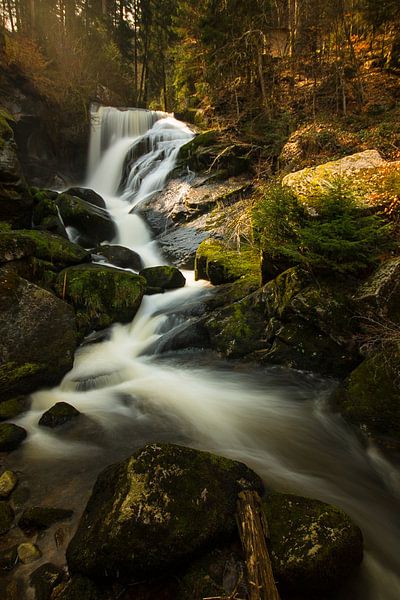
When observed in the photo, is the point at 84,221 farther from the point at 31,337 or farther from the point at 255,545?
the point at 255,545

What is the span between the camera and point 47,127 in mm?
18578

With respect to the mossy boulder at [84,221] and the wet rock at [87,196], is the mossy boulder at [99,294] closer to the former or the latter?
the mossy boulder at [84,221]

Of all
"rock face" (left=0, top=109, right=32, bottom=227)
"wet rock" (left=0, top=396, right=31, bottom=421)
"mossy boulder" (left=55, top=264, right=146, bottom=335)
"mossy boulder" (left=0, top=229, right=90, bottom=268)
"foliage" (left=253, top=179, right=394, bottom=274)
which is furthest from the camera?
"rock face" (left=0, top=109, right=32, bottom=227)

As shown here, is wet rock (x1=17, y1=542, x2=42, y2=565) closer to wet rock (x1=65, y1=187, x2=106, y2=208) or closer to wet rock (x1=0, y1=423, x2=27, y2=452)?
wet rock (x1=0, y1=423, x2=27, y2=452)

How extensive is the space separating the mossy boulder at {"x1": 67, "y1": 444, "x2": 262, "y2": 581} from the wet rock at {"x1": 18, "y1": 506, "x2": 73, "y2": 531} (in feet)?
1.12

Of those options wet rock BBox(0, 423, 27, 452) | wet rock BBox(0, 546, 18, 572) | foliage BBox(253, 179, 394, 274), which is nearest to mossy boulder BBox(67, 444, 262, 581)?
wet rock BBox(0, 546, 18, 572)

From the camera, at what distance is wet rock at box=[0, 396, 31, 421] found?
16.3 ft

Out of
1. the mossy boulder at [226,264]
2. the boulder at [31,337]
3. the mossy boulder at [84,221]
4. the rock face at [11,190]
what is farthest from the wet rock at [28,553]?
the mossy boulder at [84,221]

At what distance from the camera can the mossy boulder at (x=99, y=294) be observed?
7855 mm

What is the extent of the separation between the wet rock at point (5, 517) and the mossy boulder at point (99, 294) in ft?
14.9

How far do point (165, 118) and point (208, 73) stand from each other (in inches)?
300

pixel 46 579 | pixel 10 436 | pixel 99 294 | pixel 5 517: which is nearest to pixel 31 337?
pixel 10 436

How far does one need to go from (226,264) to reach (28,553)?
24.0 ft

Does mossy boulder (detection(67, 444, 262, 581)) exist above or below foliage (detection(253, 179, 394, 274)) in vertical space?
below
